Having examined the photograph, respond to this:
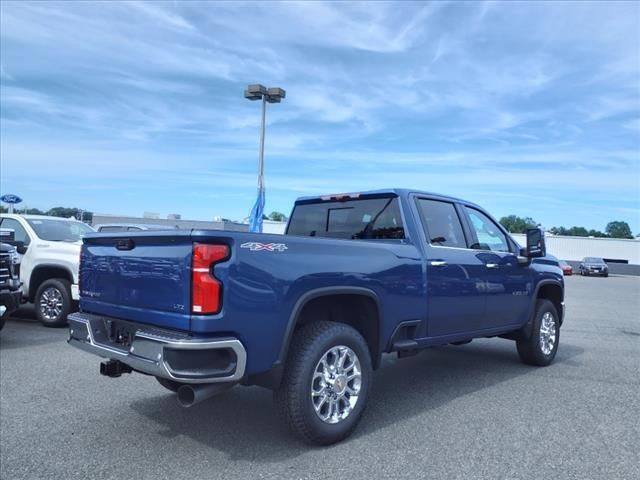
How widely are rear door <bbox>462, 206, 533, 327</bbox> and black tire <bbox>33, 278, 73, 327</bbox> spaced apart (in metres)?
6.37

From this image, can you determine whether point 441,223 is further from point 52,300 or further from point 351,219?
point 52,300

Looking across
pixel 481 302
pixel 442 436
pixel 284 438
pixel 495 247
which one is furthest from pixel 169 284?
pixel 495 247

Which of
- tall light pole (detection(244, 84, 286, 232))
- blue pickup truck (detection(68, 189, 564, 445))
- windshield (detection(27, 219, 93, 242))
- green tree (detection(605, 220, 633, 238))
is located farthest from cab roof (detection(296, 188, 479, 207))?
green tree (detection(605, 220, 633, 238))

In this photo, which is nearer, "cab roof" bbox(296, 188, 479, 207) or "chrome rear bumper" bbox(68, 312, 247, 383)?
"chrome rear bumper" bbox(68, 312, 247, 383)

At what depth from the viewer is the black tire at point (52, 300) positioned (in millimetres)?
8773

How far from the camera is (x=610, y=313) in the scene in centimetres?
1419

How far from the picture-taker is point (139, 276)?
155 inches

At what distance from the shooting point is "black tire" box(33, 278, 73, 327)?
345 inches

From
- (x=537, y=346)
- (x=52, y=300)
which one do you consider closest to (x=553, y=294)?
(x=537, y=346)

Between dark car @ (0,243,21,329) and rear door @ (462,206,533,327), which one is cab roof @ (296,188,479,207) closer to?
rear door @ (462,206,533,327)

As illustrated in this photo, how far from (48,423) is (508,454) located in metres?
3.60

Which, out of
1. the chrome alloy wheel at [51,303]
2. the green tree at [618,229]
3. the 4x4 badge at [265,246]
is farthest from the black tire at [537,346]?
the green tree at [618,229]

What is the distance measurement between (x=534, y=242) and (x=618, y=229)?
134401 mm

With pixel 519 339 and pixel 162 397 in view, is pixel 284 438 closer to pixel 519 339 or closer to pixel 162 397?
pixel 162 397
